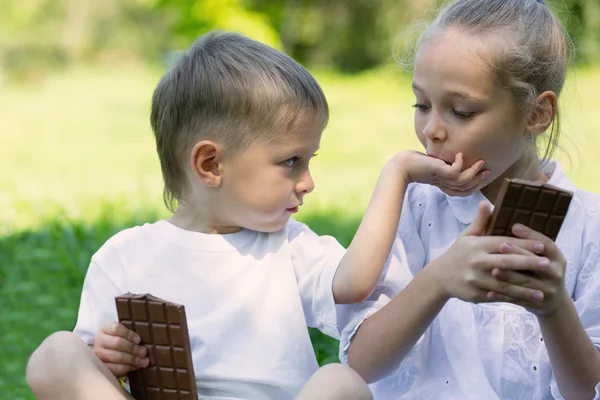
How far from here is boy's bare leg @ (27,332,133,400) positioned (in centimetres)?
224

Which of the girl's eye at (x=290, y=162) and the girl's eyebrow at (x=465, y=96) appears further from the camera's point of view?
the girl's eye at (x=290, y=162)

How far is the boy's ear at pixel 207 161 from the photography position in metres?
2.54

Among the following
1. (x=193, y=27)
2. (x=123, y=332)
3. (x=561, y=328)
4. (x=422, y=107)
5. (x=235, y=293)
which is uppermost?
(x=193, y=27)

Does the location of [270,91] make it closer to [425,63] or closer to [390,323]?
[425,63]

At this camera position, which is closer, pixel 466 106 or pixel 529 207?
pixel 529 207

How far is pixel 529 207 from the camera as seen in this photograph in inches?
80.3

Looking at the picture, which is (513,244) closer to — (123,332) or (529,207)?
(529,207)

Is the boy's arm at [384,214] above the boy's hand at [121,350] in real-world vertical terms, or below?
above

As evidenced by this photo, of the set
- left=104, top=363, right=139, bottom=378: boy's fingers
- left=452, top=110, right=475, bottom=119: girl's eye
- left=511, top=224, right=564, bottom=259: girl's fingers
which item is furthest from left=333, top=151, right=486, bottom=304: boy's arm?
left=104, top=363, right=139, bottom=378: boy's fingers

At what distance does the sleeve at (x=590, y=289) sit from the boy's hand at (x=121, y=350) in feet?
3.50

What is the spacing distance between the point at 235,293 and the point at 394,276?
43 centimetres

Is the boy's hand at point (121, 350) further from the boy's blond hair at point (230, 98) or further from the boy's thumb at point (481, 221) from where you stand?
the boy's thumb at point (481, 221)

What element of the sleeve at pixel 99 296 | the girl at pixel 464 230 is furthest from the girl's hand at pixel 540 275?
the sleeve at pixel 99 296

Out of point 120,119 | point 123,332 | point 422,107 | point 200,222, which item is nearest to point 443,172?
point 422,107
